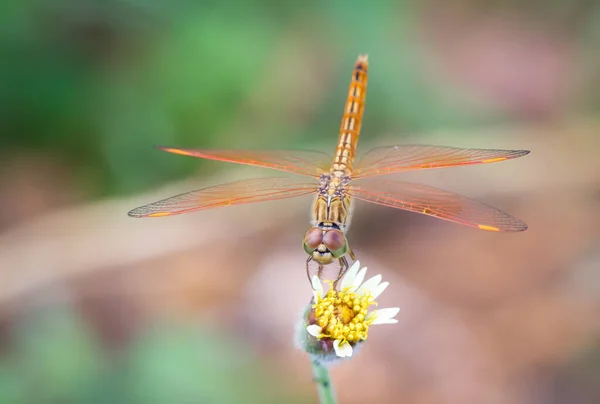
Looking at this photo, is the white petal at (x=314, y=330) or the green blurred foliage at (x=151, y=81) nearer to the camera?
the white petal at (x=314, y=330)

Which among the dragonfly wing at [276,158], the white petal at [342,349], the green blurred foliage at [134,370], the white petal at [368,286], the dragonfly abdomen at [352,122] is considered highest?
the dragonfly abdomen at [352,122]

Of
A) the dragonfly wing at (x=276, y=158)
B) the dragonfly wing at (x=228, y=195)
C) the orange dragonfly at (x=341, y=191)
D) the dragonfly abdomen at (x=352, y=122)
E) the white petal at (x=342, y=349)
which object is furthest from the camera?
the dragonfly abdomen at (x=352, y=122)

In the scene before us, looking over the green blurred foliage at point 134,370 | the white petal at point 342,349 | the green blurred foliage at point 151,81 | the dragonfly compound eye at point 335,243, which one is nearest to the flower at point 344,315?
the white petal at point 342,349

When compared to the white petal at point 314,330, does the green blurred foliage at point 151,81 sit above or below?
above

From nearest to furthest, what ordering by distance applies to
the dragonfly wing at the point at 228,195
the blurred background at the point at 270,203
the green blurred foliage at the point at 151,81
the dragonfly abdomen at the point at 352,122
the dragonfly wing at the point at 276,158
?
the dragonfly wing at the point at 228,195 < the dragonfly wing at the point at 276,158 < the dragonfly abdomen at the point at 352,122 < the blurred background at the point at 270,203 < the green blurred foliage at the point at 151,81

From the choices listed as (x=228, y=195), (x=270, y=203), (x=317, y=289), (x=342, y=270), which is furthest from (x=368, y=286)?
(x=270, y=203)

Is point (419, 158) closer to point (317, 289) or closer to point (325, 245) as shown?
point (325, 245)

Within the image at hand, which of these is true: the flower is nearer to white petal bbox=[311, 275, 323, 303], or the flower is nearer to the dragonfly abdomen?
white petal bbox=[311, 275, 323, 303]

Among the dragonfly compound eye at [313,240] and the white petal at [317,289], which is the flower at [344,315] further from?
the dragonfly compound eye at [313,240]

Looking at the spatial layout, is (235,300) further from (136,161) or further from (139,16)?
(139,16)

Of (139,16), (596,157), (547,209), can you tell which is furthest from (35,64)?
(596,157)
